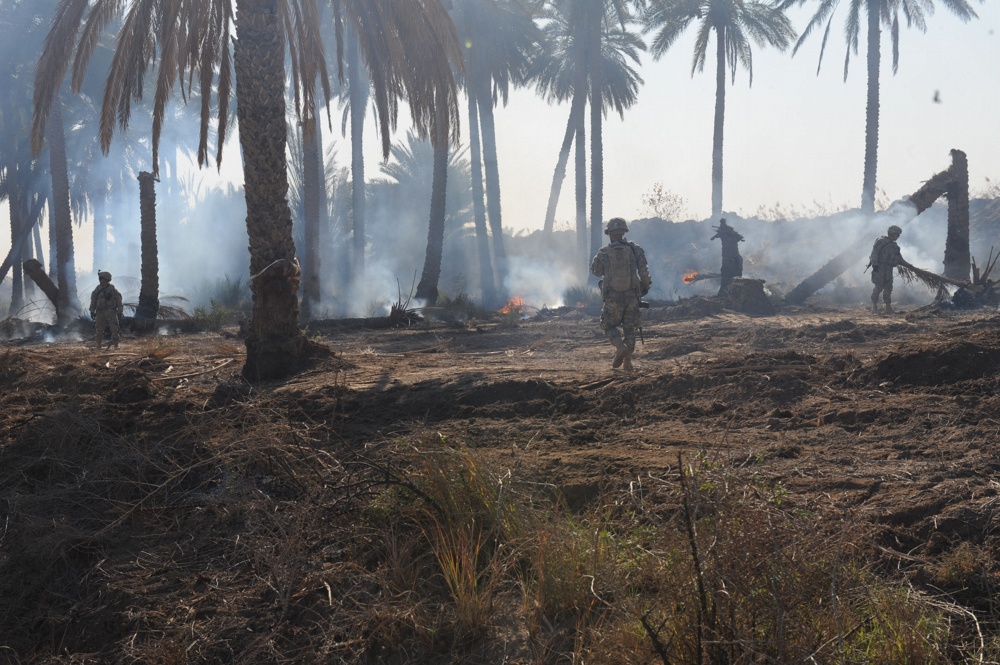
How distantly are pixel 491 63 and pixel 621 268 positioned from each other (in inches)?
938

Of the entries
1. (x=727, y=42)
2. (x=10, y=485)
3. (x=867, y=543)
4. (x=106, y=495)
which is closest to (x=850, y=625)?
(x=867, y=543)

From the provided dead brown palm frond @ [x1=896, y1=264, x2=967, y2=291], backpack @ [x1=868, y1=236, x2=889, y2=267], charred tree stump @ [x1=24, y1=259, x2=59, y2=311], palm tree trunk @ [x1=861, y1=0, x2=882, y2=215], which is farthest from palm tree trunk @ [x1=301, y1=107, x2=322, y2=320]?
palm tree trunk @ [x1=861, y1=0, x2=882, y2=215]

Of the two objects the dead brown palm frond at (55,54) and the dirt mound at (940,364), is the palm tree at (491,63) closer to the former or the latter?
the dead brown palm frond at (55,54)

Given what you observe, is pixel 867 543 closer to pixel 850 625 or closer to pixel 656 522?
pixel 850 625

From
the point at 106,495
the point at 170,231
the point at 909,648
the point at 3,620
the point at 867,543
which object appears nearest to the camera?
the point at 909,648

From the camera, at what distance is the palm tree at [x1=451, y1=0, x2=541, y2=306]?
1166 inches

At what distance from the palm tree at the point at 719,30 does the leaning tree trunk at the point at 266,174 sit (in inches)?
1043

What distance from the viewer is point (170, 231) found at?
50.7 m

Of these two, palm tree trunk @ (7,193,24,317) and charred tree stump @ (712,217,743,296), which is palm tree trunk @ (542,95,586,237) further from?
palm tree trunk @ (7,193,24,317)

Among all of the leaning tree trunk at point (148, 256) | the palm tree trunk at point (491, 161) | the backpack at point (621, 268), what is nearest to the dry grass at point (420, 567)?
the backpack at point (621, 268)

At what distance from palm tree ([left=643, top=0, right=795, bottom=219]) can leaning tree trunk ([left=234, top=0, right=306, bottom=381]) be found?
26.5 m

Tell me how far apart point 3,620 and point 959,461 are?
211 inches

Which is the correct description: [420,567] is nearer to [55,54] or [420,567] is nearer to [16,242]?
[55,54]

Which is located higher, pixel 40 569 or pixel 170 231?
pixel 170 231
